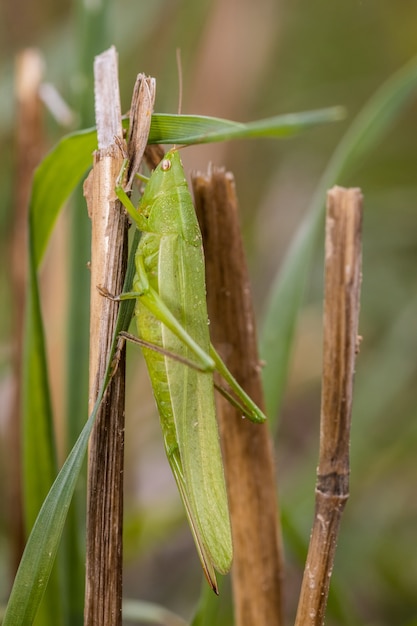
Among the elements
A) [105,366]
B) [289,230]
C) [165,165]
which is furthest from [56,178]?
[289,230]

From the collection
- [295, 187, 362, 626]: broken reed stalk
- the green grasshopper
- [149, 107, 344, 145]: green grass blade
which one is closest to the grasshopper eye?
the green grasshopper

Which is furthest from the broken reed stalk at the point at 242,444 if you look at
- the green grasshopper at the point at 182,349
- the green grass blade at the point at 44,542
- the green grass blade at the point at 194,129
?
the green grass blade at the point at 44,542

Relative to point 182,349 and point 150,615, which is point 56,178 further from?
point 150,615

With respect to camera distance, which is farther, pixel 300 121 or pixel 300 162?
pixel 300 162

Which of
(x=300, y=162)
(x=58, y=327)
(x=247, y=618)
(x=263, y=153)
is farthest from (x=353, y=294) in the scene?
(x=263, y=153)

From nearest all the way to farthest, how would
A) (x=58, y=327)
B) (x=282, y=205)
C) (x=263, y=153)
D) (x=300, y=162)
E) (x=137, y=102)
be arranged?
(x=137, y=102)
(x=58, y=327)
(x=282, y=205)
(x=300, y=162)
(x=263, y=153)

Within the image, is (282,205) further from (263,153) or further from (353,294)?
(353,294)

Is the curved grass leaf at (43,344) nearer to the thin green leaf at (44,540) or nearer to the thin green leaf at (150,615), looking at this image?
the thin green leaf at (44,540)
